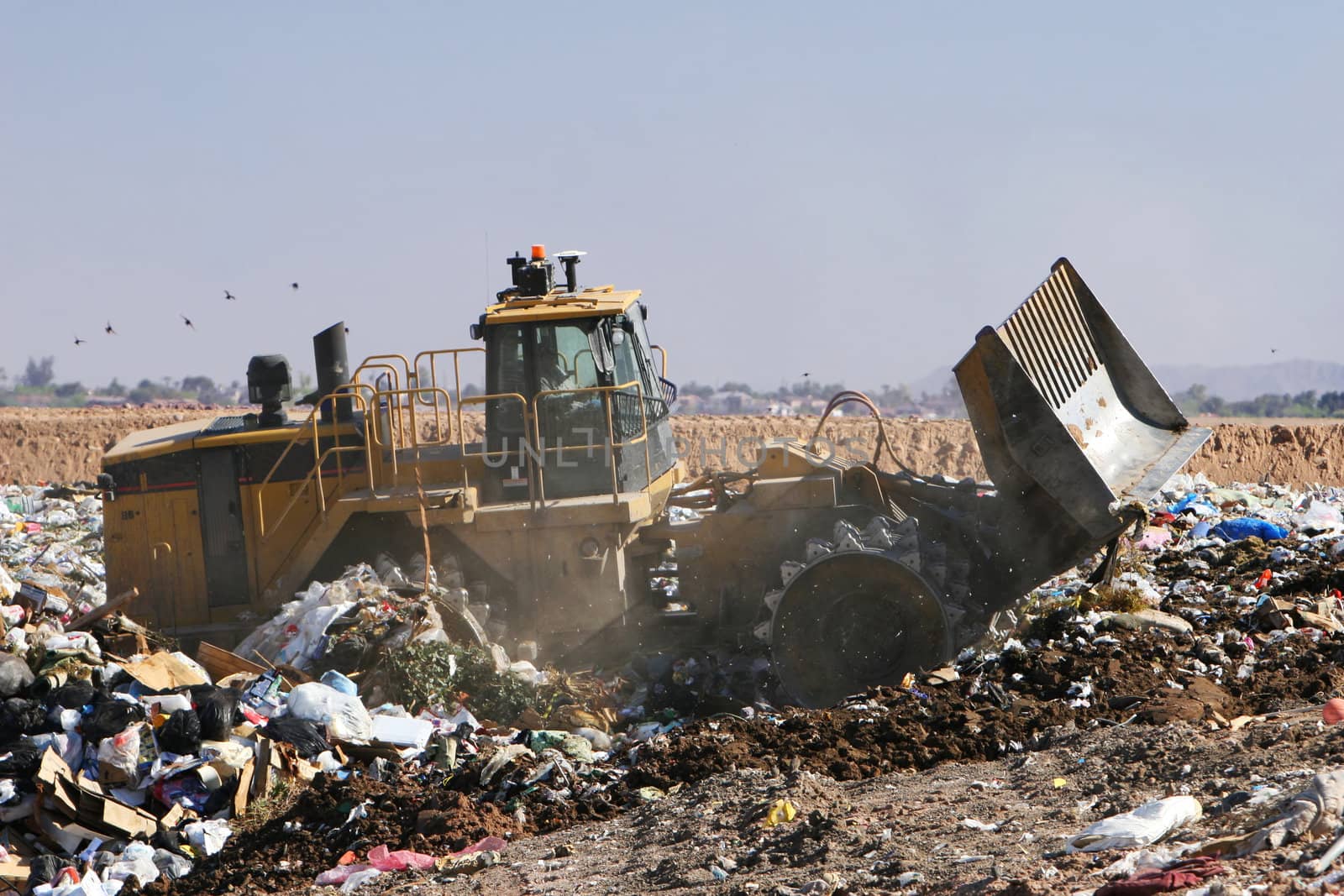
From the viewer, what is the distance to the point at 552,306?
8273 mm

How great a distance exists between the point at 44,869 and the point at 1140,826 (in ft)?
16.3

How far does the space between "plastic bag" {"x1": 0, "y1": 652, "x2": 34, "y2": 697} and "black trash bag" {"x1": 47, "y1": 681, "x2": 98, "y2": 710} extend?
7.7 inches

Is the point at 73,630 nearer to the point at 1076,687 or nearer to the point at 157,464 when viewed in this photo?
the point at 157,464

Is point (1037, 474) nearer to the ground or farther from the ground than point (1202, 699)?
farther from the ground

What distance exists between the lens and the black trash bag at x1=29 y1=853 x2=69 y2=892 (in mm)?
5863

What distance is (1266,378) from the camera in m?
152

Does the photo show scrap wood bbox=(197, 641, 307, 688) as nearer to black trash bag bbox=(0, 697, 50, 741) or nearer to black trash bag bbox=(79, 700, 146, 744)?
black trash bag bbox=(79, 700, 146, 744)

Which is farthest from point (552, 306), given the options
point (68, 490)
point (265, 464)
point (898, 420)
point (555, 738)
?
point (898, 420)

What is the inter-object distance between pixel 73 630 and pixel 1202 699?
22.0ft

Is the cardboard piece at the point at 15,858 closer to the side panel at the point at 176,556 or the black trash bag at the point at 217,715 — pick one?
the black trash bag at the point at 217,715

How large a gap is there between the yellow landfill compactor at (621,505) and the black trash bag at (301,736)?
1.38 meters

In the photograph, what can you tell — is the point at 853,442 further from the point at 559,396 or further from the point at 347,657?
the point at 347,657

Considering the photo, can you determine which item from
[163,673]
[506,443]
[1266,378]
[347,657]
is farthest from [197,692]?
[1266,378]

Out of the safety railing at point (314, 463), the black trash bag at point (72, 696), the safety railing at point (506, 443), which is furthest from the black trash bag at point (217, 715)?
the safety railing at point (506, 443)
